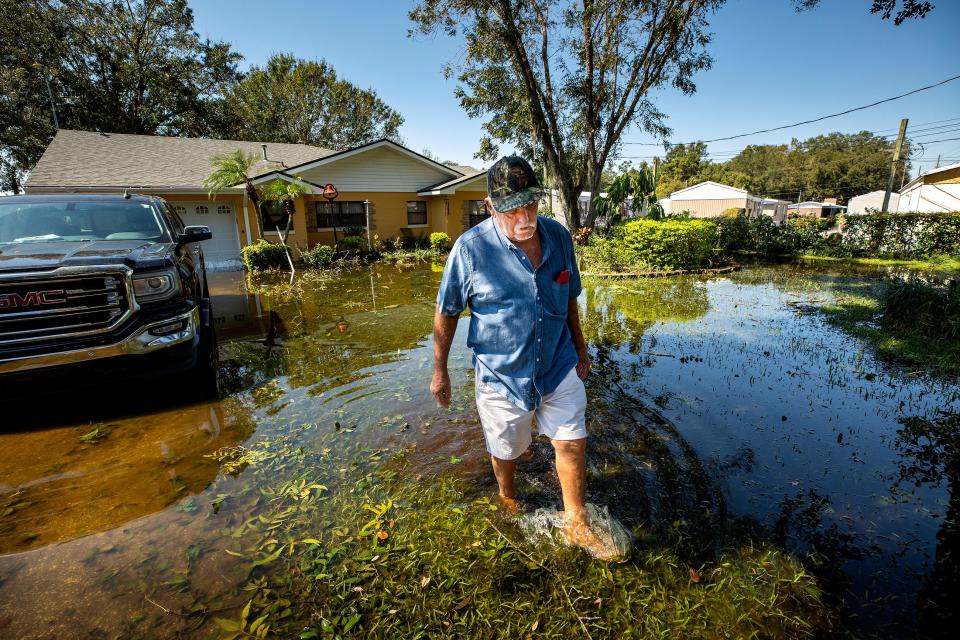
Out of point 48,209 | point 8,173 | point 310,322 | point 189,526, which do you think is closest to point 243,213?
point 310,322

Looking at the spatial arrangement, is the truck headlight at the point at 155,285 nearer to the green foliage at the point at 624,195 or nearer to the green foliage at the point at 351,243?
the green foliage at the point at 351,243

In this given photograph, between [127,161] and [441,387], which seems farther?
[127,161]

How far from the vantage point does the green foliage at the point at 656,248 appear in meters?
12.8

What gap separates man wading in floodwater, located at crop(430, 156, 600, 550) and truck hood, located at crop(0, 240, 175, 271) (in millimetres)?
3207

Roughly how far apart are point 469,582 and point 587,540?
69cm

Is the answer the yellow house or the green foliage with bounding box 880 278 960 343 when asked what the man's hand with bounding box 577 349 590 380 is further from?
the yellow house

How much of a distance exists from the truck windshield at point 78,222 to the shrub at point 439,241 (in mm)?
14009

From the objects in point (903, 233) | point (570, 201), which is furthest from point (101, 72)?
point (903, 233)

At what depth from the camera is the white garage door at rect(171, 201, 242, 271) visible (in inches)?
594

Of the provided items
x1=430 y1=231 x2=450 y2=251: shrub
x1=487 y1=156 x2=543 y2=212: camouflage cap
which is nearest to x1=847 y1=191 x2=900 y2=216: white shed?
x1=430 y1=231 x2=450 y2=251: shrub

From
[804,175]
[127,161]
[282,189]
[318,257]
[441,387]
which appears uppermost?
[804,175]

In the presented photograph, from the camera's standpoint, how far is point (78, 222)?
4637 millimetres

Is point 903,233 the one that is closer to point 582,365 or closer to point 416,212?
point 416,212

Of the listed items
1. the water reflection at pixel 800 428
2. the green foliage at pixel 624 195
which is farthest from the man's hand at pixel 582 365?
the green foliage at pixel 624 195
